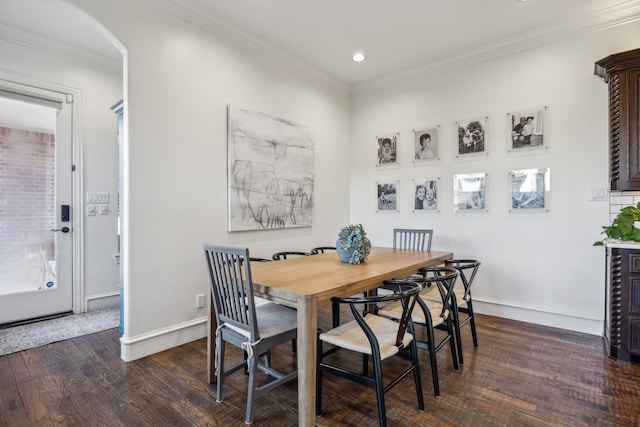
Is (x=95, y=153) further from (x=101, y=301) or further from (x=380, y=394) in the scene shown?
(x=380, y=394)

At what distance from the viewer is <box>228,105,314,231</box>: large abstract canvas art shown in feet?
10.6

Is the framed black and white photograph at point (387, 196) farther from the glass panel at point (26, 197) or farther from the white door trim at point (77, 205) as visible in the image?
the glass panel at point (26, 197)

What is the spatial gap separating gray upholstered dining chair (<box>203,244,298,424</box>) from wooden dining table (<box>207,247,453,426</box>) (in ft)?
0.43

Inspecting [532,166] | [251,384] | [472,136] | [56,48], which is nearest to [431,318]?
[251,384]

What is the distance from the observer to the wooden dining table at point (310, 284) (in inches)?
63.5

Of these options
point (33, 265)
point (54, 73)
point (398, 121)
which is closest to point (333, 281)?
point (398, 121)

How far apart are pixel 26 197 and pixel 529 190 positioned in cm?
510

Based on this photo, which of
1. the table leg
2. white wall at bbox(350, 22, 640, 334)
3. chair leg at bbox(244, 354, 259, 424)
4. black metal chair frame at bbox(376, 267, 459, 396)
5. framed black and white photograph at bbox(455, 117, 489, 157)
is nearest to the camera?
the table leg

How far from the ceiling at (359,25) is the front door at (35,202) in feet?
2.10

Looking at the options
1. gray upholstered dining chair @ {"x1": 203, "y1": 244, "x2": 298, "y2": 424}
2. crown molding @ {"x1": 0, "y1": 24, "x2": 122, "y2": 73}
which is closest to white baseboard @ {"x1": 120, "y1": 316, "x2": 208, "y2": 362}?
gray upholstered dining chair @ {"x1": 203, "y1": 244, "x2": 298, "y2": 424}

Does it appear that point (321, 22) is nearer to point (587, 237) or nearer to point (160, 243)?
point (160, 243)

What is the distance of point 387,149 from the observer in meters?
4.38

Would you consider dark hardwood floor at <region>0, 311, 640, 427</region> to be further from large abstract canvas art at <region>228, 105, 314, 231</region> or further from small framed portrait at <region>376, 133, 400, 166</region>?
small framed portrait at <region>376, 133, 400, 166</region>

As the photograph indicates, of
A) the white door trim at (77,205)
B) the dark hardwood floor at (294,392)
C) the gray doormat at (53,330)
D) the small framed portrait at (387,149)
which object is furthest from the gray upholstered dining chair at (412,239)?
the white door trim at (77,205)
